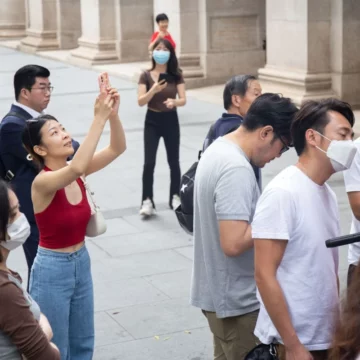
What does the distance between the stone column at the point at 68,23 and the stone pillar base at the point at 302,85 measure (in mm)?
12726

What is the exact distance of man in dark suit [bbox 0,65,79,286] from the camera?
5.98 meters

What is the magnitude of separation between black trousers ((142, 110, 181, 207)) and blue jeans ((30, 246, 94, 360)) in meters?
4.87

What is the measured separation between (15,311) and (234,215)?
1214 mm

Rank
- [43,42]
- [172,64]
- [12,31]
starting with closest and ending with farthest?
1. [172,64]
2. [43,42]
3. [12,31]

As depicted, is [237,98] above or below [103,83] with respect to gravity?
below

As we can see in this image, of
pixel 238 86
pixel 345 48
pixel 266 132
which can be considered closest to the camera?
pixel 266 132

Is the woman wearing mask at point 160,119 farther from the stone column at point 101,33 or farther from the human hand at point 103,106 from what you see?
the stone column at point 101,33

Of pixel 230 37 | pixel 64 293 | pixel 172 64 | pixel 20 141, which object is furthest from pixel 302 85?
pixel 64 293

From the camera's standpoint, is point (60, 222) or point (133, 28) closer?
point (60, 222)

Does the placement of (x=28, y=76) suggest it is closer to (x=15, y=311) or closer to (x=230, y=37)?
(x=15, y=311)

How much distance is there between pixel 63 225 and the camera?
484cm

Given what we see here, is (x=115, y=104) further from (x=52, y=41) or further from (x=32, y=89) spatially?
(x=52, y=41)

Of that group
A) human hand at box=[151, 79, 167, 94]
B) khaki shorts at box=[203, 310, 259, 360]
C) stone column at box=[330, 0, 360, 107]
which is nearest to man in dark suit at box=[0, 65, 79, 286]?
khaki shorts at box=[203, 310, 259, 360]

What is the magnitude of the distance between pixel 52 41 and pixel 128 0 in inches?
212
